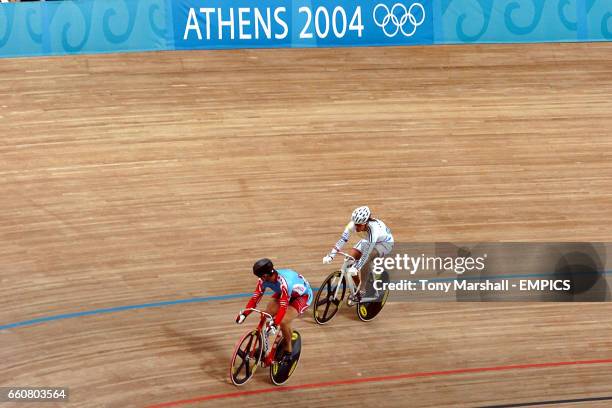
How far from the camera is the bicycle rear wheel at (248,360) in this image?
256 inches

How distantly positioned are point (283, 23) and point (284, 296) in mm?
5577

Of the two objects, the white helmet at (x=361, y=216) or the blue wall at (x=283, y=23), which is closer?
the white helmet at (x=361, y=216)

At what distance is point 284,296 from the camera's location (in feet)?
21.1

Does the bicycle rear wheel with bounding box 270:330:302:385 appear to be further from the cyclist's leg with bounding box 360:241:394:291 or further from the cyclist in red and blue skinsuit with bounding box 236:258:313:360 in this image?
the cyclist's leg with bounding box 360:241:394:291

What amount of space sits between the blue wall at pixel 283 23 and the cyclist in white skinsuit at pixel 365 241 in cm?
448

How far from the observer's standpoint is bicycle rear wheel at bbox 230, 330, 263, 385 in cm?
651

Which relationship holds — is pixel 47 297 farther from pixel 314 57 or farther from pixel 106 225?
pixel 314 57

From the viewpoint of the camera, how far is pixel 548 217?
30.8 feet

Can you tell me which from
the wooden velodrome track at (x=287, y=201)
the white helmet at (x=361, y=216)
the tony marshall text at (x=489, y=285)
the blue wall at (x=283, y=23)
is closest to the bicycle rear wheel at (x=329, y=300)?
the wooden velodrome track at (x=287, y=201)

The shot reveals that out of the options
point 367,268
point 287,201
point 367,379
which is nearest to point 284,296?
point 367,379

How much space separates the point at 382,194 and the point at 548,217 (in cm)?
179

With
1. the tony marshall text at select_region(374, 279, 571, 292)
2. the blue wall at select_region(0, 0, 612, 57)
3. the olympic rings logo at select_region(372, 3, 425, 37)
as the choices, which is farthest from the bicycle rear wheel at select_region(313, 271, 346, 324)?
the olympic rings logo at select_region(372, 3, 425, 37)

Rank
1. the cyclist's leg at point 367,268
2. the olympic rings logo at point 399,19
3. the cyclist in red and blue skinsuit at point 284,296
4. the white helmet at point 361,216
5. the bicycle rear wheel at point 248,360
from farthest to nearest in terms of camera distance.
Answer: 1. the olympic rings logo at point 399,19
2. the cyclist's leg at point 367,268
3. the white helmet at point 361,216
4. the bicycle rear wheel at point 248,360
5. the cyclist in red and blue skinsuit at point 284,296

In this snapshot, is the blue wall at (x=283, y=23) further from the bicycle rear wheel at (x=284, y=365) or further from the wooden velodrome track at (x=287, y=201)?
the bicycle rear wheel at (x=284, y=365)
